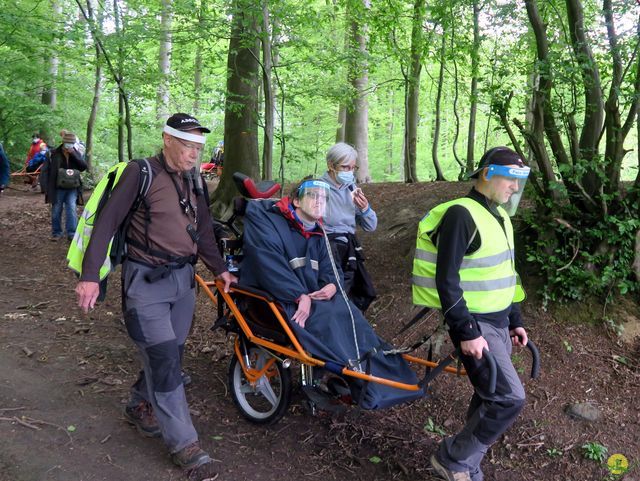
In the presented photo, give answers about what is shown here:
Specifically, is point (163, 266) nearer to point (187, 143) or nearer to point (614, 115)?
point (187, 143)

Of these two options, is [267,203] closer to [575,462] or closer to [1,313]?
[575,462]

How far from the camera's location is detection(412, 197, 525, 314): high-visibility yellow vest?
3.00m

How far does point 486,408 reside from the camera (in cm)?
302

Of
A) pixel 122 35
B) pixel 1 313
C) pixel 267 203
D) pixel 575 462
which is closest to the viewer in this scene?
pixel 575 462

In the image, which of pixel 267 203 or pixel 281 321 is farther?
pixel 267 203

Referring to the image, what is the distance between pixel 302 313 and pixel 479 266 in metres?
1.27

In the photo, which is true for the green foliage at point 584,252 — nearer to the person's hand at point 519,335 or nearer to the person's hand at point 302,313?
the person's hand at point 519,335

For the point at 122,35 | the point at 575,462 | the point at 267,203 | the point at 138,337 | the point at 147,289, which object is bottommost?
the point at 575,462

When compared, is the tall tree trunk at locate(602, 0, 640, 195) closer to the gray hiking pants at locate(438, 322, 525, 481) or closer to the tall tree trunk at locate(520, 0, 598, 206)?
the tall tree trunk at locate(520, 0, 598, 206)

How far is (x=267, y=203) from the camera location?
162 inches

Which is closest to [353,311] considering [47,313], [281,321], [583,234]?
[281,321]

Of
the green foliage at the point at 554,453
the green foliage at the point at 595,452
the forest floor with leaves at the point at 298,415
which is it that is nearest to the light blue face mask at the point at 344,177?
the forest floor with leaves at the point at 298,415

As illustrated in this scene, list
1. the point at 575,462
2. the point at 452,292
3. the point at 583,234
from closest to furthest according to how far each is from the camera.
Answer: the point at 452,292 < the point at 575,462 < the point at 583,234

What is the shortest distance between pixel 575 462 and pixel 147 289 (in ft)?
10.3
